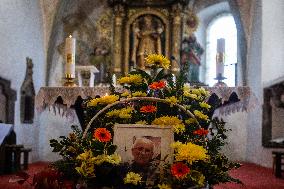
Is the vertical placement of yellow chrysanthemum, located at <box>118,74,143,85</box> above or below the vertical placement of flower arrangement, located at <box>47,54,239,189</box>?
above

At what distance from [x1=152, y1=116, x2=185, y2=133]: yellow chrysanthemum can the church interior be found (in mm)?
4508

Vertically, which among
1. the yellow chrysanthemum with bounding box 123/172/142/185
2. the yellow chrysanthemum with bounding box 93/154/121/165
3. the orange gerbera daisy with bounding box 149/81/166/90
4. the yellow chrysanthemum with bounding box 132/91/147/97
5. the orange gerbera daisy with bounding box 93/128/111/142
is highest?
the orange gerbera daisy with bounding box 149/81/166/90

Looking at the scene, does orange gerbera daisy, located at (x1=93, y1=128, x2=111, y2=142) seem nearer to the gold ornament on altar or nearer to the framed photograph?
the framed photograph

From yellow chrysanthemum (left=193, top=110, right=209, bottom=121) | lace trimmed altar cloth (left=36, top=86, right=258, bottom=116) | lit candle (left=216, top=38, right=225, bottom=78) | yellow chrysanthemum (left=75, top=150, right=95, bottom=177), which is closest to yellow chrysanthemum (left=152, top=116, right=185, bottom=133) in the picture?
yellow chrysanthemum (left=193, top=110, right=209, bottom=121)

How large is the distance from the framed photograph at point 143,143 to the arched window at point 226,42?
8.09 metres

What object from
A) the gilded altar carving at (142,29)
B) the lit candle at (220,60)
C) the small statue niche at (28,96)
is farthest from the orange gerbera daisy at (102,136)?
the gilded altar carving at (142,29)

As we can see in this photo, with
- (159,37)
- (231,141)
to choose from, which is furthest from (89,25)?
(231,141)

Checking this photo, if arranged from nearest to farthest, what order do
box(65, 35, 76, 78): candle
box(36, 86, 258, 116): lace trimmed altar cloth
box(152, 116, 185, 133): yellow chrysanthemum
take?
box(152, 116, 185, 133): yellow chrysanthemum < box(36, 86, 258, 116): lace trimmed altar cloth < box(65, 35, 76, 78): candle

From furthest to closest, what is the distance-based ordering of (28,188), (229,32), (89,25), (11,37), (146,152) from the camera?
1. (229,32)
2. (89,25)
3. (11,37)
4. (28,188)
5. (146,152)

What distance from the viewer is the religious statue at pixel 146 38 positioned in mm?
9312

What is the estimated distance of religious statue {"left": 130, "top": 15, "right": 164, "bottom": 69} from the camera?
9.31m

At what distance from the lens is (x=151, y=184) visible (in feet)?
7.10

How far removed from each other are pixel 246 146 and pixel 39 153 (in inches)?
162

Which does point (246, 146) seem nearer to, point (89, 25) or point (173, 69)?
point (173, 69)
